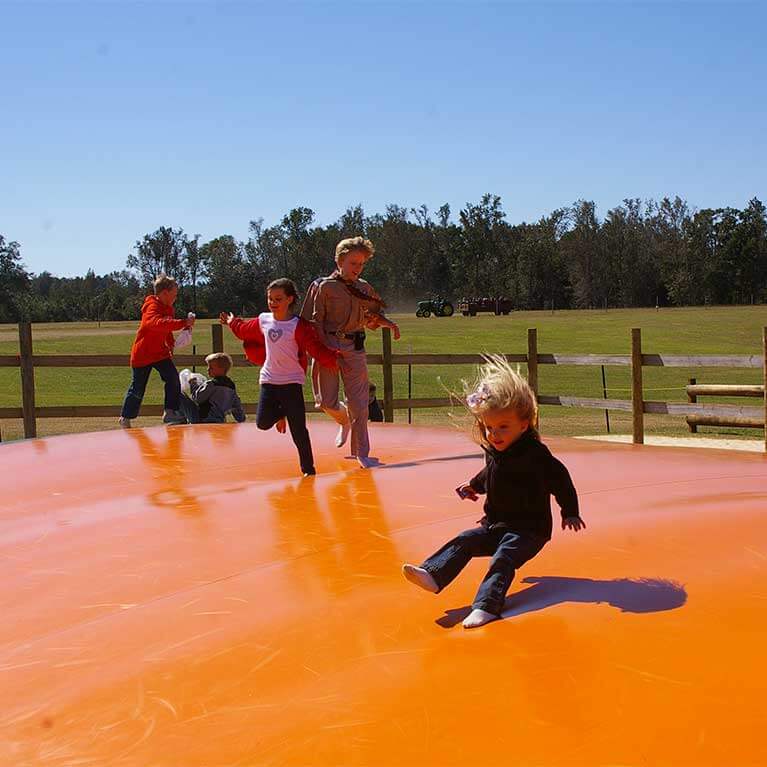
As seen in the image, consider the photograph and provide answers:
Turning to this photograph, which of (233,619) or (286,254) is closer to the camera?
(233,619)

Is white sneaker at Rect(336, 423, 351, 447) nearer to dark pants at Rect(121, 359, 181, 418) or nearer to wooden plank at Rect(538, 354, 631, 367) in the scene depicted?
dark pants at Rect(121, 359, 181, 418)

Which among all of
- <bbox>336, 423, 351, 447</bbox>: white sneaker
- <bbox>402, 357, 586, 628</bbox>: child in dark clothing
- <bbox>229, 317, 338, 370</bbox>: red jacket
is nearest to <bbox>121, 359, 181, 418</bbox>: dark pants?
<bbox>336, 423, 351, 447</bbox>: white sneaker

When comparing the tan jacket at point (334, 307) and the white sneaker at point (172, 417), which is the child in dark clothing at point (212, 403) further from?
the tan jacket at point (334, 307)

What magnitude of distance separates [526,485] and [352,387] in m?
3.27

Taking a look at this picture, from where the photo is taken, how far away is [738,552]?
153 inches

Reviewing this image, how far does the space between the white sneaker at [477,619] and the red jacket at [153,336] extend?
6332mm

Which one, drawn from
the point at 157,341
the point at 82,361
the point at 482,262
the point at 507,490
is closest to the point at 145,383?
the point at 157,341

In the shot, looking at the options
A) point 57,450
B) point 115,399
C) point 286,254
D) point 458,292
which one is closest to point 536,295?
point 458,292

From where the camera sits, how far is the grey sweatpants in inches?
264

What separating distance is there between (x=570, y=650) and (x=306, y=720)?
794mm

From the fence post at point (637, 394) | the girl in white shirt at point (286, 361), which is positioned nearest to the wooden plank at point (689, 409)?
the fence post at point (637, 394)

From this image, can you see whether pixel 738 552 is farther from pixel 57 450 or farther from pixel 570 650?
pixel 57 450

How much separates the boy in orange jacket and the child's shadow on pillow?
19.6 feet

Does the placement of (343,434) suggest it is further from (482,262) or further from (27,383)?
(482,262)
